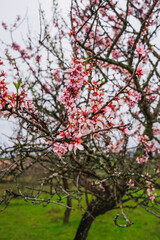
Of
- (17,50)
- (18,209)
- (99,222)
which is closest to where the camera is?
(17,50)

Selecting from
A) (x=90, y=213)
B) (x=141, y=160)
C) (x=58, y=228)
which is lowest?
(x=58, y=228)

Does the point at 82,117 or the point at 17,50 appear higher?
the point at 17,50

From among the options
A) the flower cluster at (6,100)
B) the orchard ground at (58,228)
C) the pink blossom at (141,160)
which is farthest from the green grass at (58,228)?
the flower cluster at (6,100)

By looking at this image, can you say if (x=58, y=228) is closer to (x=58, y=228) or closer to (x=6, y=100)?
(x=58, y=228)

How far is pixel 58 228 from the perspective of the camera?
7801 mm

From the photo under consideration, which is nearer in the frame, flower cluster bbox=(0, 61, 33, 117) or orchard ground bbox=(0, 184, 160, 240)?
flower cluster bbox=(0, 61, 33, 117)

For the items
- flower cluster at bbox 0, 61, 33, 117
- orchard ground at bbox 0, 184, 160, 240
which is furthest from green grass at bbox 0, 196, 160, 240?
flower cluster at bbox 0, 61, 33, 117

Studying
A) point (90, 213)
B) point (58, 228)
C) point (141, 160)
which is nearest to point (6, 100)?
point (90, 213)

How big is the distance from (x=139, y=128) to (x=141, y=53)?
169 inches

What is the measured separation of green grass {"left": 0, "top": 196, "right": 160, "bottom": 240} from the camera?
692 centimetres

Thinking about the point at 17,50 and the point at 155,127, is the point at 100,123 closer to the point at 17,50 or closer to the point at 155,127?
the point at 155,127

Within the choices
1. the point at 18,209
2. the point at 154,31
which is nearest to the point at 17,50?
the point at 154,31

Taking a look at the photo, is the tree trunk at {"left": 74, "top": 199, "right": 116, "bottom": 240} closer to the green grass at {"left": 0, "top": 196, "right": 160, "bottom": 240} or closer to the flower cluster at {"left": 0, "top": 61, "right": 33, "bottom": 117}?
the green grass at {"left": 0, "top": 196, "right": 160, "bottom": 240}

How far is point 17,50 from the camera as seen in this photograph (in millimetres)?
6664
